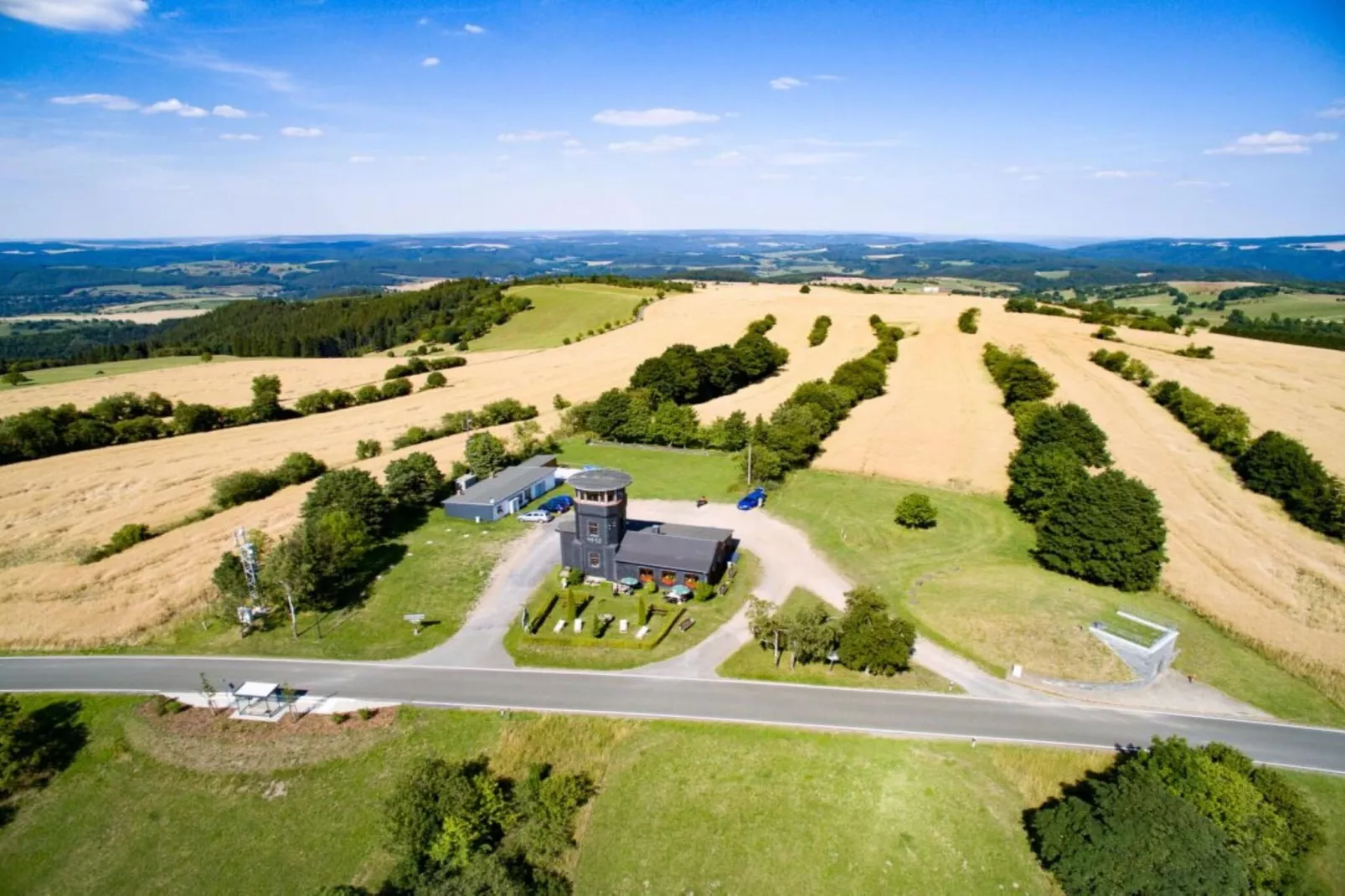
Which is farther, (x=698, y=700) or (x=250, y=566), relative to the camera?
(x=250, y=566)

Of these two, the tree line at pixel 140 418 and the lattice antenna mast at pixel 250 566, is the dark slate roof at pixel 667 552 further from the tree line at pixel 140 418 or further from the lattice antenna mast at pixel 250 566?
the tree line at pixel 140 418

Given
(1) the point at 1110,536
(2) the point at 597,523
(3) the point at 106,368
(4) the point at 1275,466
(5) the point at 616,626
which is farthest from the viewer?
(3) the point at 106,368

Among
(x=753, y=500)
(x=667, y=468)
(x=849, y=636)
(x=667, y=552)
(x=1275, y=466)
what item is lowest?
(x=849, y=636)

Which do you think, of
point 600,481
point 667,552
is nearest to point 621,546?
point 667,552

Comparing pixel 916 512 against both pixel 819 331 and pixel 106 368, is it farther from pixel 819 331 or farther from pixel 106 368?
pixel 106 368

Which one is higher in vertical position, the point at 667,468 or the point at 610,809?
the point at 667,468

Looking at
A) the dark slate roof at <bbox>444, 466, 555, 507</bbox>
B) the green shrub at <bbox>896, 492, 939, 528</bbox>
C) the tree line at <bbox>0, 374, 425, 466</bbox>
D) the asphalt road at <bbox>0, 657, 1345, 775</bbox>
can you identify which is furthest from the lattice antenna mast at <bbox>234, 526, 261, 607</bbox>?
the tree line at <bbox>0, 374, 425, 466</bbox>

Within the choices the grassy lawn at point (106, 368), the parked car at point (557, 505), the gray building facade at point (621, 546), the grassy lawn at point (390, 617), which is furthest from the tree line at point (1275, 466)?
the grassy lawn at point (106, 368)
